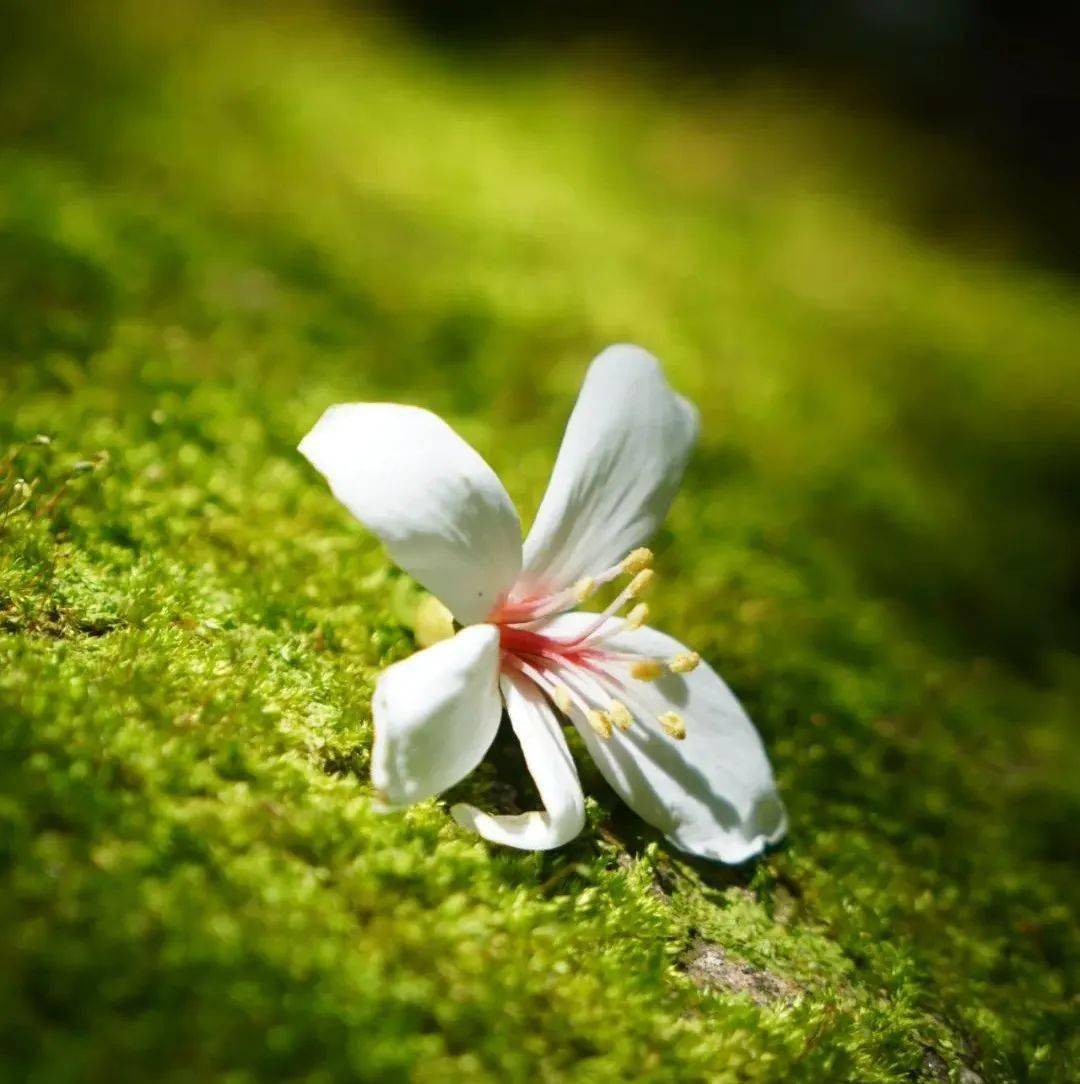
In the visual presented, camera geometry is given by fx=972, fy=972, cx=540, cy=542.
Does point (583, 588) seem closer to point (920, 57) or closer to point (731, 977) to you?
point (731, 977)

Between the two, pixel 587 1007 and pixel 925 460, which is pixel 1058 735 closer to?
pixel 925 460

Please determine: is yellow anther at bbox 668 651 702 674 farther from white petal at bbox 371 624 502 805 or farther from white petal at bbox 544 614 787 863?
white petal at bbox 371 624 502 805

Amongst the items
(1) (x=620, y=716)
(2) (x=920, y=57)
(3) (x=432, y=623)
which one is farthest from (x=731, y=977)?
(2) (x=920, y=57)

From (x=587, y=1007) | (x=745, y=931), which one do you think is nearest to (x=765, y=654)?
(x=745, y=931)

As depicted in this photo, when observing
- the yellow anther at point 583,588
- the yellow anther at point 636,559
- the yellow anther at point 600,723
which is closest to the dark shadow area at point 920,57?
the yellow anther at point 636,559

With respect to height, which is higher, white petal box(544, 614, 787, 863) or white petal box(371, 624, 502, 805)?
white petal box(371, 624, 502, 805)

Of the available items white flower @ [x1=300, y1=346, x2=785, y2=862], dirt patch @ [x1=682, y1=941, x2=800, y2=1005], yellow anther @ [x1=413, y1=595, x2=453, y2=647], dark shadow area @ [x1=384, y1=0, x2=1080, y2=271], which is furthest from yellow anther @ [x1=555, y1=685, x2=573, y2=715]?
dark shadow area @ [x1=384, y1=0, x2=1080, y2=271]
